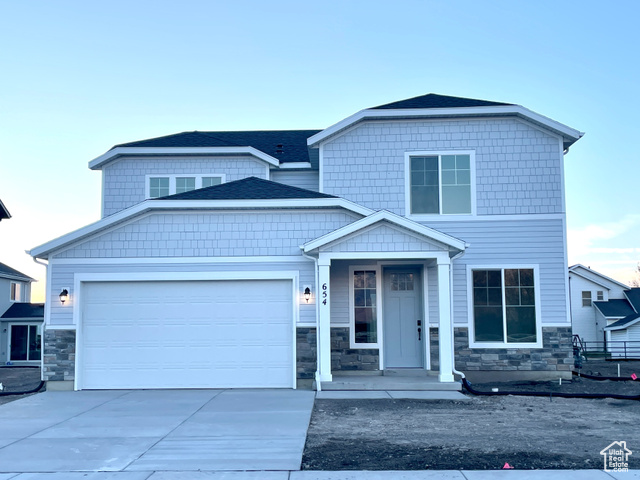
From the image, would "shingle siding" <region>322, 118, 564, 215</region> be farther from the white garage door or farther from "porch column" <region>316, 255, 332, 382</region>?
the white garage door

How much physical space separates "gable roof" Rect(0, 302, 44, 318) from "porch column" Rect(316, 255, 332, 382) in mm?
23391

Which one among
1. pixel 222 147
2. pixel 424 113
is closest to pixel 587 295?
pixel 424 113

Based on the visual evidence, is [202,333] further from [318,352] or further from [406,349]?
[406,349]

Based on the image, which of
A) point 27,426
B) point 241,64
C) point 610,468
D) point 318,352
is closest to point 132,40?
point 241,64

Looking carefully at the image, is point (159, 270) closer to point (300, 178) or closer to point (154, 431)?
point (154, 431)

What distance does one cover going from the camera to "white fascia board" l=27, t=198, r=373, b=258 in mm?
12234

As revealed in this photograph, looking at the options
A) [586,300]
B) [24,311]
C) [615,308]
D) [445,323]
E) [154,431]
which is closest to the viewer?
[154,431]

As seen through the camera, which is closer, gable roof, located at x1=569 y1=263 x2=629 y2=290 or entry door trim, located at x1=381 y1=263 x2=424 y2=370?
entry door trim, located at x1=381 y1=263 x2=424 y2=370

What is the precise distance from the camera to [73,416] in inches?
366

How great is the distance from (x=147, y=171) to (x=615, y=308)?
30742 millimetres

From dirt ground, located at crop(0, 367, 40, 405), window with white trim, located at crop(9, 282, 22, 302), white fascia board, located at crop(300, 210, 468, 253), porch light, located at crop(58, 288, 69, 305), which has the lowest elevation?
dirt ground, located at crop(0, 367, 40, 405)

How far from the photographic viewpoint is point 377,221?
11.8 meters

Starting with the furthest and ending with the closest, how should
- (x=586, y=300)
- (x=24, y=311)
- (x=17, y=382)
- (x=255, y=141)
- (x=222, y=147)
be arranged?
(x=586, y=300)
(x=24, y=311)
(x=255, y=141)
(x=222, y=147)
(x=17, y=382)

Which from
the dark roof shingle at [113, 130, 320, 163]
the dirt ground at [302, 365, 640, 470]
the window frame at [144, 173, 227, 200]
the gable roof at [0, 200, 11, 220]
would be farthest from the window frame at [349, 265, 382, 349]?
the gable roof at [0, 200, 11, 220]
